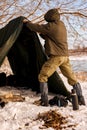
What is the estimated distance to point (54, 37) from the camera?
589cm

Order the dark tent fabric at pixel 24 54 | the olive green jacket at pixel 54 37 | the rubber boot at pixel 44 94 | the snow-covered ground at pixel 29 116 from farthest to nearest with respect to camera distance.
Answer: the dark tent fabric at pixel 24 54, the rubber boot at pixel 44 94, the olive green jacket at pixel 54 37, the snow-covered ground at pixel 29 116

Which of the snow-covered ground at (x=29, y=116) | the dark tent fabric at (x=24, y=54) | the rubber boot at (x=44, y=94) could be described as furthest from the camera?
the dark tent fabric at (x=24, y=54)

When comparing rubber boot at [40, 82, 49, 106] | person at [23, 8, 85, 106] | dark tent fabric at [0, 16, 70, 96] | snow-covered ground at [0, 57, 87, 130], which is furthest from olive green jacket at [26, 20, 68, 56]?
snow-covered ground at [0, 57, 87, 130]

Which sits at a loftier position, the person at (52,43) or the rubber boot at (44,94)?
the person at (52,43)

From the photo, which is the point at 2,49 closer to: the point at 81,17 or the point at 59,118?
the point at 59,118

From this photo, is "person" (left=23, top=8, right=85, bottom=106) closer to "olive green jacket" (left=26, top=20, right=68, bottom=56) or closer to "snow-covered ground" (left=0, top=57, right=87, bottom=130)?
"olive green jacket" (left=26, top=20, right=68, bottom=56)

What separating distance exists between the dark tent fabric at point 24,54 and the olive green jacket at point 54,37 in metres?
0.73

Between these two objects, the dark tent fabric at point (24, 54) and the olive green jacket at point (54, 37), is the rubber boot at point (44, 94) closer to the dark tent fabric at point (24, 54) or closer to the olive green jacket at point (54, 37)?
the olive green jacket at point (54, 37)

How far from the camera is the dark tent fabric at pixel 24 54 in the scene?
6516mm

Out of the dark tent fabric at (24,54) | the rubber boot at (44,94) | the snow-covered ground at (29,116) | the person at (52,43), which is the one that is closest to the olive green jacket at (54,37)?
the person at (52,43)

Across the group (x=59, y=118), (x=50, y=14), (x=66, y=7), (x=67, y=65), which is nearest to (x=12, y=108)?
(x=59, y=118)

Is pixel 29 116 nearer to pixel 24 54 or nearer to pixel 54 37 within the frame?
pixel 54 37

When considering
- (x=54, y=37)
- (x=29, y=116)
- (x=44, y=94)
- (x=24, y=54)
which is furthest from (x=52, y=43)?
(x=24, y=54)

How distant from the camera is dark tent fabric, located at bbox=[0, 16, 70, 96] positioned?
257 inches
